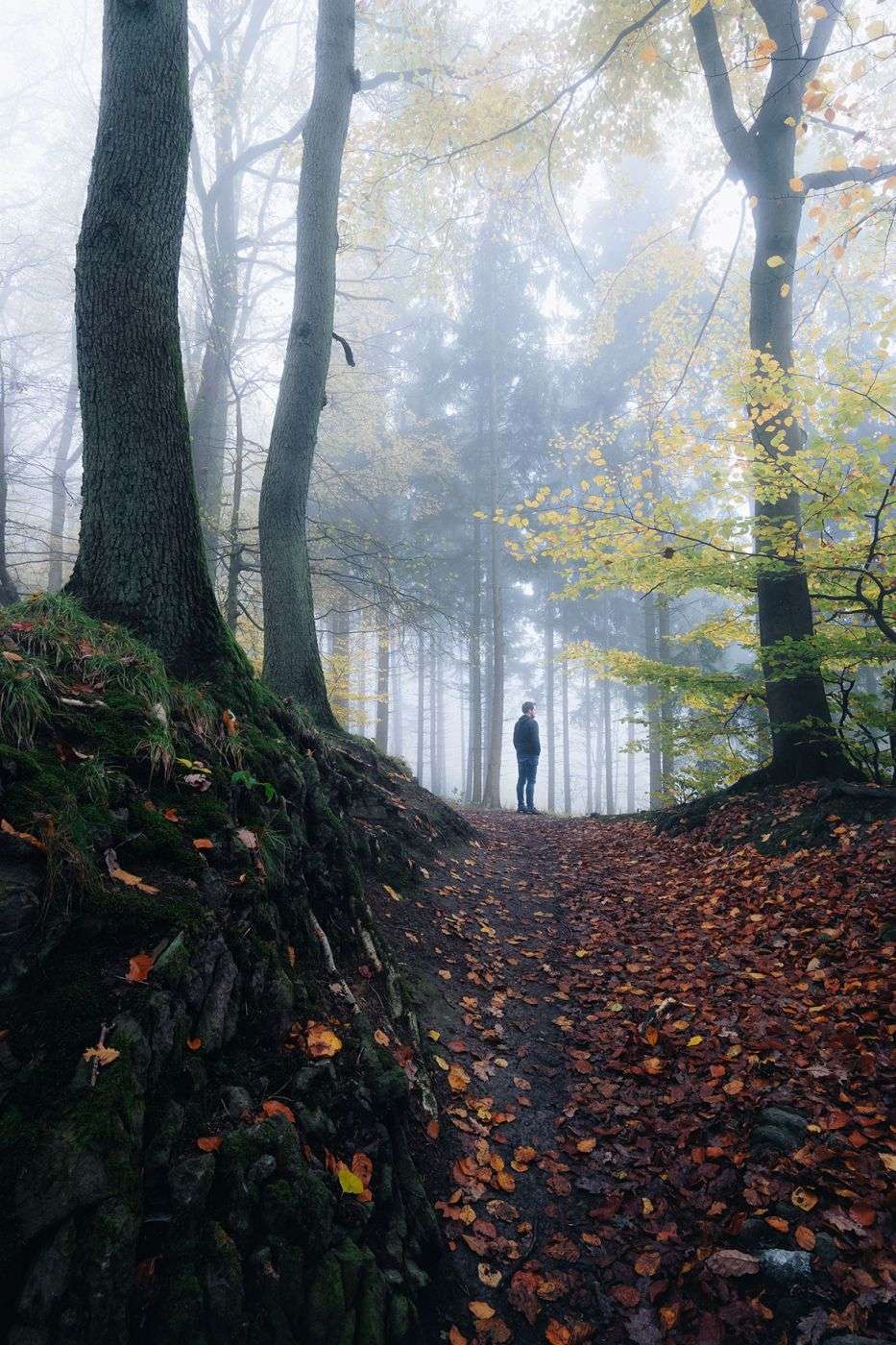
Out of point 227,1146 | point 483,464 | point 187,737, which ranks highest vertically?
point 483,464

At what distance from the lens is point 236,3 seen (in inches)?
464

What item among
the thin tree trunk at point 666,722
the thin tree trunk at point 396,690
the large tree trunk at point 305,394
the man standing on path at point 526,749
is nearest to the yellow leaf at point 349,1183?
the large tree trunk at point 305,394

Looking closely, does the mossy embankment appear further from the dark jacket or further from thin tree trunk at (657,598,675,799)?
the dark jacket

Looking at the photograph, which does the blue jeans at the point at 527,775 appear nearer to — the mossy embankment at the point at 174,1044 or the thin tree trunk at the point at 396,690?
the thin tree trunk at the point at 396,690

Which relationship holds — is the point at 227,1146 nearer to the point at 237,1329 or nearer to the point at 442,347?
the point at 237,1329

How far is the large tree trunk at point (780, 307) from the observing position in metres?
6.40

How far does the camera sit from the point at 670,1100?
9.89 ft

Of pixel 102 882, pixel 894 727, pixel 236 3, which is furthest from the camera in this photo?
pixel 236 3

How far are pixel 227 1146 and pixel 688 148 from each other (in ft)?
54.5

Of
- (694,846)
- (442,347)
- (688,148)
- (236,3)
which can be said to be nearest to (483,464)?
(442,347)

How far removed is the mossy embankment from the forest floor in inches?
15.6

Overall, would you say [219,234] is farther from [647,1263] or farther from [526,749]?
[647,1263]

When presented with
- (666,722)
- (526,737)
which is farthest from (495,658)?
(666,722)

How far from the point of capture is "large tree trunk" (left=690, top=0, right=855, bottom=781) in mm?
6398
